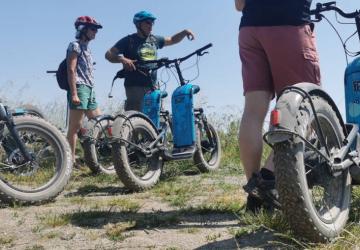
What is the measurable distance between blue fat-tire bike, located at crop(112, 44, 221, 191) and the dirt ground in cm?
61

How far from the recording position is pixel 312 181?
2547mm

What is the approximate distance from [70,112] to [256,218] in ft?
12.0

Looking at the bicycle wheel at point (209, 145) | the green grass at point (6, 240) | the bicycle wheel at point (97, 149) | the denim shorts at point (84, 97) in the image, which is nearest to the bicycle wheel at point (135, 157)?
the bicycle wheel at point (97, 149)

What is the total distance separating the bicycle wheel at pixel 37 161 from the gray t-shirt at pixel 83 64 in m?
1.82

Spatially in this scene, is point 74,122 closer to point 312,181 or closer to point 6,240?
point 6,240

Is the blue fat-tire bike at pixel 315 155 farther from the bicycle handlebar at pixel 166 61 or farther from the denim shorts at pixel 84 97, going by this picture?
the denim shorts at pixel 84 97

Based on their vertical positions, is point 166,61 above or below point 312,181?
above

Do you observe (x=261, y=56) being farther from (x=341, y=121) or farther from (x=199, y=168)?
(x=199, y=168)

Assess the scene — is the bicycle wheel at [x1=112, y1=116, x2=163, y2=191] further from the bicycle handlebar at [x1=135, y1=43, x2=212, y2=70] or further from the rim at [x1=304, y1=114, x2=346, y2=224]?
the rim at [x1=304, y1=114, x2=346, y2=224]

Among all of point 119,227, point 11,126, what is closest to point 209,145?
point 11,126

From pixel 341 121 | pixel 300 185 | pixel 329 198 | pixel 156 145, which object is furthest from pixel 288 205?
pixel 156 145

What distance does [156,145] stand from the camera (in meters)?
5.05

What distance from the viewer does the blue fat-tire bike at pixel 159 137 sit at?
4484 millimetres

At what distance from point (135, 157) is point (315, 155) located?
106 inches
